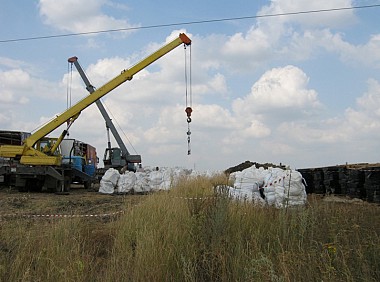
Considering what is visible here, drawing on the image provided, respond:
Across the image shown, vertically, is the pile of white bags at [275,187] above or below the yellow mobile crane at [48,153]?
below

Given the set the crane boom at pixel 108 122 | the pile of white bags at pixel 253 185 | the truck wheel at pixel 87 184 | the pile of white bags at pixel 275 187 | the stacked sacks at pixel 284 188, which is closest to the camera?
the pile of white bags at pixel 253 185

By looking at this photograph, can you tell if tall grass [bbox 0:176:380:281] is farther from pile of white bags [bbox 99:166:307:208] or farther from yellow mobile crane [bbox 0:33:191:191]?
yellow mobile crane [bbox 0:33:191:191]

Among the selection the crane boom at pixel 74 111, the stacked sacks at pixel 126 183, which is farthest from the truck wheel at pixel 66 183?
the stacked sacks at pixel 126 183

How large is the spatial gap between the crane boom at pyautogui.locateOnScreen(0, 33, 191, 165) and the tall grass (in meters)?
14.1

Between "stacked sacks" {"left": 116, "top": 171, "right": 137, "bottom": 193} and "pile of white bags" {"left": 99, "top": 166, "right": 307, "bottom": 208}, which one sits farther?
"stacked sacks" {"left": 116, "top": 171, "right": 137, "bottom": 193}

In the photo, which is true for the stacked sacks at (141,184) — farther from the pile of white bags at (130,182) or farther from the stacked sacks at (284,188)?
the stacked sacks at (284,188)

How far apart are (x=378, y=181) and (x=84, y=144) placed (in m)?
17.6

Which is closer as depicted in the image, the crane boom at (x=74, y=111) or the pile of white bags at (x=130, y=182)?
the pile of white bags at (x=130, y=182)

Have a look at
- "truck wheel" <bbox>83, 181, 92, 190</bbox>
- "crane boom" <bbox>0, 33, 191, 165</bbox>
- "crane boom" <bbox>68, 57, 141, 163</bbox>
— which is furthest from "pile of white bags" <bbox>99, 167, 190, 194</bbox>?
"crane boom" <bbox>68, 57, 141, 163</bbox>

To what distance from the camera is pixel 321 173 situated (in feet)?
52.2

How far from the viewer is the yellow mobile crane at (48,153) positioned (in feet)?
62.5

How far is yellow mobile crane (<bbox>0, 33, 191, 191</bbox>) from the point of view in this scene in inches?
750

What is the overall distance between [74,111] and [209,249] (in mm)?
17631

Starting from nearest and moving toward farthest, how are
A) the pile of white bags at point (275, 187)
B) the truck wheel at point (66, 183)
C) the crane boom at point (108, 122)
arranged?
the pile of white bags at point (275, 187) → the truck wheel at point (66, 183) → the crane boom at point (108, 122)
